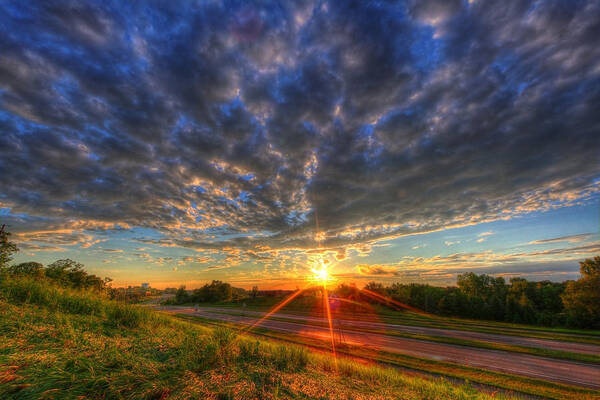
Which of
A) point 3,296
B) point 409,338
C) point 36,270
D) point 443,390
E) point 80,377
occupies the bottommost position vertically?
point 409,338

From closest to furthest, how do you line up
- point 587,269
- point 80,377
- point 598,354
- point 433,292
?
1. point 80,377
2. point 598,354
3. point 587,269
4. point 433,292

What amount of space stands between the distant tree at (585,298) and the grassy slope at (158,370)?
43488 millimetres

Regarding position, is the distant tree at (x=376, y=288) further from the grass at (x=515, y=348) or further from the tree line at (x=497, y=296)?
the grass at (x=515, y=348)

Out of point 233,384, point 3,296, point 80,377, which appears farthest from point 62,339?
point 3,296

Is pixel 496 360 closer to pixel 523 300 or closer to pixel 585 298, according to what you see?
pixel 585 298

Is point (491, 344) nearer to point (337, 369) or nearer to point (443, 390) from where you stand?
point (443, 390)

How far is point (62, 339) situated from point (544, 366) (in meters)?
24.7

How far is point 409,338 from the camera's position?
23.0 meters

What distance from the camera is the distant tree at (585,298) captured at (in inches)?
1159

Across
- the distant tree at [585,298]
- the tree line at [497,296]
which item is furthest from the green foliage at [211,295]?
the distant tree at [585,298]

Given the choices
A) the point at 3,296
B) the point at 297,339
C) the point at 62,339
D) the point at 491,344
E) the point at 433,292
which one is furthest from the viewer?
the point at 433,292

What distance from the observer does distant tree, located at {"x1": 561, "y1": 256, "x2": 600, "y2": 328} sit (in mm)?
29438

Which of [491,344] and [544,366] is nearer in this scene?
[544,366]

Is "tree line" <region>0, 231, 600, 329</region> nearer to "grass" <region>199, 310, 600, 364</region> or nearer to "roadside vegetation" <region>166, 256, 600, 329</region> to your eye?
"roadside vegetation" <region>166, 256, 600, 329</region>
